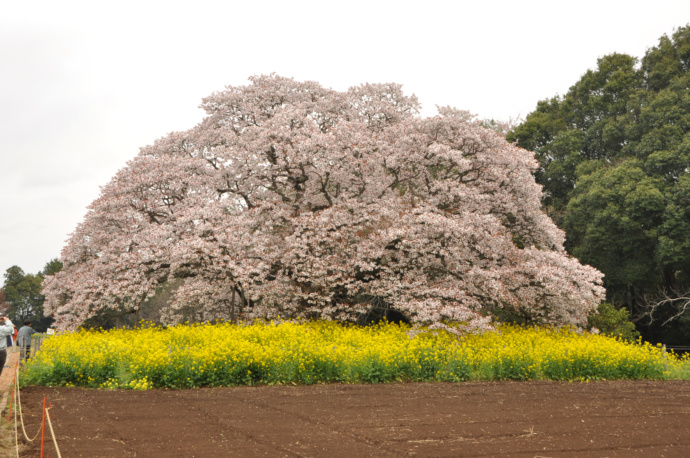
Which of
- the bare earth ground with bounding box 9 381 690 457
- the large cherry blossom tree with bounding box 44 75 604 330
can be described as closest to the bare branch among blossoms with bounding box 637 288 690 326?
the large cherry blossom tree with bounding box 44 75 604 330

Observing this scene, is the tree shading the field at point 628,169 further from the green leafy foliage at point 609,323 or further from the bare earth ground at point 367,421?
the bare earth ground at point 367,421

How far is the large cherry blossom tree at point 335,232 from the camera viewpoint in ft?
57.1

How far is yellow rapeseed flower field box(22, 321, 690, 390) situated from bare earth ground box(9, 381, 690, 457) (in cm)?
67

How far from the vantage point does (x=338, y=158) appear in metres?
18.3

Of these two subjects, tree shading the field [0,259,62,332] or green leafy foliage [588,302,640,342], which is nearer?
green leafy foliage [588,302,640,342]

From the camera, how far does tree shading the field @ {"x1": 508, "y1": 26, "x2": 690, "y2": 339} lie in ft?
78.2

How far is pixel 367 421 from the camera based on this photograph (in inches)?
352

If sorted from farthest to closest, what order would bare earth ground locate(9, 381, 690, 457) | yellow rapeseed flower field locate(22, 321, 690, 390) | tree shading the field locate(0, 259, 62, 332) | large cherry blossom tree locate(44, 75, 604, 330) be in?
1. tree shading the field locate(0, 259, 62, 332)
2. large cherry blossom tree locate(44, 75, 604, 330)
3. yellow rapeseed flower field locate(22, 321, 690, 390)
4. bare earth ground locate(9, 381, 690, 457)

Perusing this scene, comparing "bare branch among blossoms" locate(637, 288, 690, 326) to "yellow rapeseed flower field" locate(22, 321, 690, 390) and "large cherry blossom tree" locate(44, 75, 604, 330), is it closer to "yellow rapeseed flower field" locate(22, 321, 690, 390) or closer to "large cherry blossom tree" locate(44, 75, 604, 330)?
"large cherry blossom tree" locate(44, 75, 604, 330)

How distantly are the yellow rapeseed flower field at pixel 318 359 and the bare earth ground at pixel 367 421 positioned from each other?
675mm

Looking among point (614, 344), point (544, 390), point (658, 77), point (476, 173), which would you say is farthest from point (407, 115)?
point (658, 77)

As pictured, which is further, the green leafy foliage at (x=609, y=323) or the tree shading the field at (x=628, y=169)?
the tree shading the field at (x=628, y=169)

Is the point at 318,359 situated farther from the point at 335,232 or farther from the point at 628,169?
the point at 628,169

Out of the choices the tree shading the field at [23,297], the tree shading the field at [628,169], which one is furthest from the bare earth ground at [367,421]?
the tree shading the field at [23,297]
